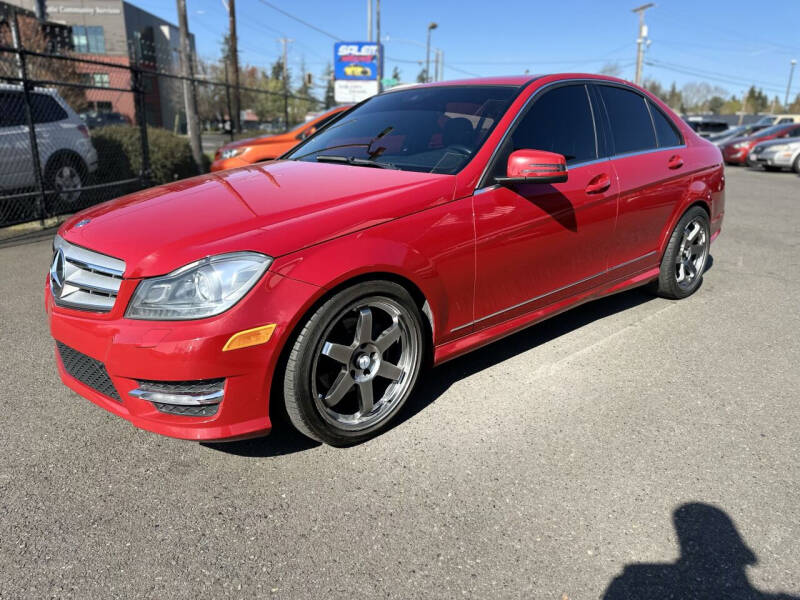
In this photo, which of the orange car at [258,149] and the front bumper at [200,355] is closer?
the front bumper at [200,355]

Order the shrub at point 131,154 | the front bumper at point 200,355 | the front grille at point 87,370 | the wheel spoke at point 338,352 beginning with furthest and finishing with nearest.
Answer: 1. the shrub at point 131,154
2. the wheel spoke at point 338,352
3. the front grille at point 87,370
4. the front bumper at point 200,355

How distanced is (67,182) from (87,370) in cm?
735

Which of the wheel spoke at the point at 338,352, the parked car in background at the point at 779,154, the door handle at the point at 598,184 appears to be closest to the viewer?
the wheel spoke at the point at 338,352

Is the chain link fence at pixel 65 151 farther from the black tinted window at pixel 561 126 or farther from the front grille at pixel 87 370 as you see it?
the black tinted window at pixel 561 126

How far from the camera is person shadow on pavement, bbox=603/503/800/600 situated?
1.95 metres

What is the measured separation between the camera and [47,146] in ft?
27.5

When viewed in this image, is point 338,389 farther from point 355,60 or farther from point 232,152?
point 355,60

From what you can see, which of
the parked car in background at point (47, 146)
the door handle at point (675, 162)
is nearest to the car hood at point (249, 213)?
the door handle at point (675, 162)

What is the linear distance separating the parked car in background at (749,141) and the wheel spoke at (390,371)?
20.6 meters

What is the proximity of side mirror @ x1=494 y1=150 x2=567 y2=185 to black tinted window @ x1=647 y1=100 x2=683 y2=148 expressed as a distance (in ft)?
5.94

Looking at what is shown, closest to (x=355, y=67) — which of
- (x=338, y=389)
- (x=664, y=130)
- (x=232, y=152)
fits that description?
(x=232, y=152)

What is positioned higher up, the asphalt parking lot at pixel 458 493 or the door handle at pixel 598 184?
the door handle at pixel 598 184

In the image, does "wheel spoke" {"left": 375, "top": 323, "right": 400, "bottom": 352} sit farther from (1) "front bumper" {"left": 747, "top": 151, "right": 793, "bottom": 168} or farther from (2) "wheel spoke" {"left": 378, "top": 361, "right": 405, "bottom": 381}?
(1) "front bumper" {"left": 747, "top": 151, "right": 793, "bottom": 168}

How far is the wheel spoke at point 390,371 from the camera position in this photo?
2836 mm
